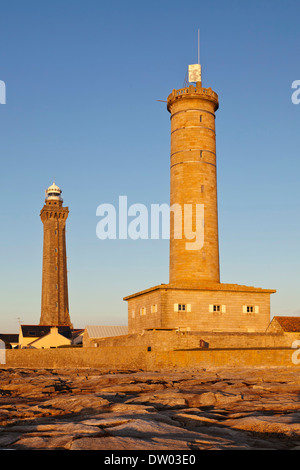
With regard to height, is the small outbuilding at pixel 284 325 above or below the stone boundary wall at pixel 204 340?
above

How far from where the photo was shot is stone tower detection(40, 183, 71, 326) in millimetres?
79500

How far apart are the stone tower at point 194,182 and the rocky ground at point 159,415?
53.7 feet

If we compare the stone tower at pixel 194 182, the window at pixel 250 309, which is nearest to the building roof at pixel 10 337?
the stone tower at pixel 194 182

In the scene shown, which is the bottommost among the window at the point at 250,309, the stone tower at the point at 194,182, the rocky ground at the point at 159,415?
the rocky ground at the point at 159,415

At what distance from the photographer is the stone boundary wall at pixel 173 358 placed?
28578mm

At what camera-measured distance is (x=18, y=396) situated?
21.2m

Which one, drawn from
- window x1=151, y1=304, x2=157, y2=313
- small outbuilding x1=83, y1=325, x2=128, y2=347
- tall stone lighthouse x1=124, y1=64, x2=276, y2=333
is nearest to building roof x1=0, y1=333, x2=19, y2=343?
small outbuilding x1=83, y1=325, x2=128, y2=347

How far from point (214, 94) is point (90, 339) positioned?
911 inches

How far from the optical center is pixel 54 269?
8006cm

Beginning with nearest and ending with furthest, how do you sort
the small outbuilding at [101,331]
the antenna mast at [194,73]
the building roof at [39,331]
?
1. the antenna mast at [194,73]
2. the small outbuilding at [101,331]
3. the building roof at [39,331]

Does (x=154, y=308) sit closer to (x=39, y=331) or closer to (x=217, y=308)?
(x=217, y=308)

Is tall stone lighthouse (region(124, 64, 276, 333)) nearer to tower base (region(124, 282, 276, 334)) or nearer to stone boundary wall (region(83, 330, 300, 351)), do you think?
tower base (region(124, 282, 276, 334))

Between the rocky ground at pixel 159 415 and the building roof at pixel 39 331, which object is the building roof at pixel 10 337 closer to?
the building roof at pixel 39 331

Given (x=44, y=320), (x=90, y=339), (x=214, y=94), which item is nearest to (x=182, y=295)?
(x=90, y=339)
